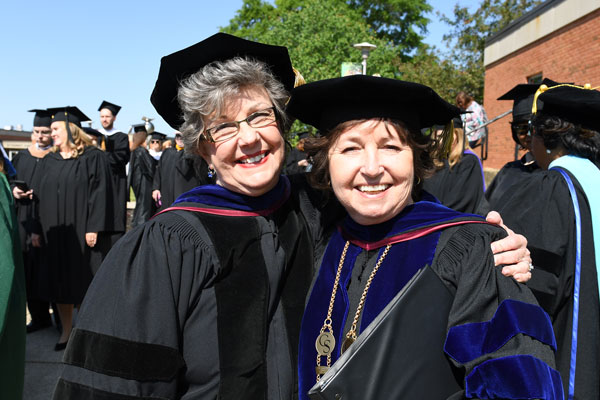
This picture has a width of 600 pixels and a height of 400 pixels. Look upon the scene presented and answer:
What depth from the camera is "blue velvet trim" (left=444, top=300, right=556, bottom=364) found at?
1.36m

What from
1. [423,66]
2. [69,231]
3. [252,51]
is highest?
[423,66]

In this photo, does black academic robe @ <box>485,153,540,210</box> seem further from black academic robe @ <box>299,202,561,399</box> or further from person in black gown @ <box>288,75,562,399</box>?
black academic robe @ <box>299,202,561,399</box>

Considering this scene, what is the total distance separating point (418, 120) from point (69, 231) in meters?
4.94

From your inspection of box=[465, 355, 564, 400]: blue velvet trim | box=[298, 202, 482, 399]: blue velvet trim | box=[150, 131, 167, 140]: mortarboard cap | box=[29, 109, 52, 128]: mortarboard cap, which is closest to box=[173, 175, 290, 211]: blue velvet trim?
box=[298, 202, 482, 399]: blue velvet trim

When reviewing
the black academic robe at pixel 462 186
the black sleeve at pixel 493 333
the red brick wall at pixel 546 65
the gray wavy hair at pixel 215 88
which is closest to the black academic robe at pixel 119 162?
the black academic robe at pixel 462 186

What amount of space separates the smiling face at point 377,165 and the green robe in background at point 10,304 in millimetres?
1723

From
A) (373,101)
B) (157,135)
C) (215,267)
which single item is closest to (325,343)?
(215,267)

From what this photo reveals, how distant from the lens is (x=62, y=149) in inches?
224

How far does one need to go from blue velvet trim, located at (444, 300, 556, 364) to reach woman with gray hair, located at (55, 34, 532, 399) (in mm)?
605

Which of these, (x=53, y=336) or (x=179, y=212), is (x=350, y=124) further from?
(x=53, y=336)

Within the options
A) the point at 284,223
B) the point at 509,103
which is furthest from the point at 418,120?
the point at 509,103

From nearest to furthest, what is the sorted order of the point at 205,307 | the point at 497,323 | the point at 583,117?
the point at 497,323 → the point at 205,307 → the point at 583,117

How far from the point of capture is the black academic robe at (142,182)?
9742 millimetres

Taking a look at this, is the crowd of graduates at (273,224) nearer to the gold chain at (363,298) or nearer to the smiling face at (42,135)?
the gold chain at (363,298)
